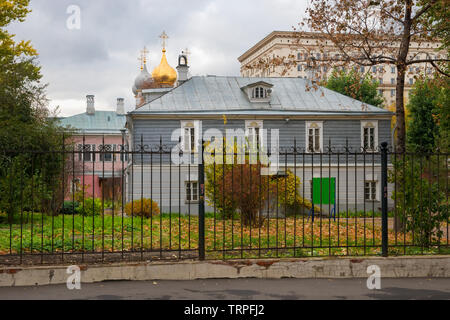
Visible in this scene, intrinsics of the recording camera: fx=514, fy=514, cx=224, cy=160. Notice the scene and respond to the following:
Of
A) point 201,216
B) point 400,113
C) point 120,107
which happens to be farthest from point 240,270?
point 120,107

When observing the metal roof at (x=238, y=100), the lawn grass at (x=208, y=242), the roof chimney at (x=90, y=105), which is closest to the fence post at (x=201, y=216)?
the lawn grass at (x=208, y=242)

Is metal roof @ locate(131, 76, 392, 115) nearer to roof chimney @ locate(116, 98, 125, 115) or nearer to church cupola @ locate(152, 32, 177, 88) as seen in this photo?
church cupola @ locate(152, 32, 177, 88)

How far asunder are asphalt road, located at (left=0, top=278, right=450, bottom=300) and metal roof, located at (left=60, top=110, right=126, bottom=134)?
42470mm

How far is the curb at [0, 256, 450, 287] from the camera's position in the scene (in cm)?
804

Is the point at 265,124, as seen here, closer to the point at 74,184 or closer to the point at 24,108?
the point at 24,108

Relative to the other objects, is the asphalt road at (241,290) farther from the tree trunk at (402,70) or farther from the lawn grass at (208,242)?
the tree trunk at (402,70)

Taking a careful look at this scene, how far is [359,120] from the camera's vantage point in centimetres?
2892

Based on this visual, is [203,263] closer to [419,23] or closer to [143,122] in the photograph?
[419,23]

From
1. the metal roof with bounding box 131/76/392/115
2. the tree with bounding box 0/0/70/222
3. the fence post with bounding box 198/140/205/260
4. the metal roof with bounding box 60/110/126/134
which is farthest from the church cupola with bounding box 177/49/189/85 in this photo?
the fence post with bounding box 198/140/205/260

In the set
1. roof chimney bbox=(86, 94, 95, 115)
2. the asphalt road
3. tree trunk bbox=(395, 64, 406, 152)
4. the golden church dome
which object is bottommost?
the asphalt road

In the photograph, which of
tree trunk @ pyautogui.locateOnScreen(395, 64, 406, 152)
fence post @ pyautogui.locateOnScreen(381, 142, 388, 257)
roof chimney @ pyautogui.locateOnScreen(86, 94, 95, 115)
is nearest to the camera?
fence post @ pyautogui.locateOnScreen(381, 142, 388, 257)
